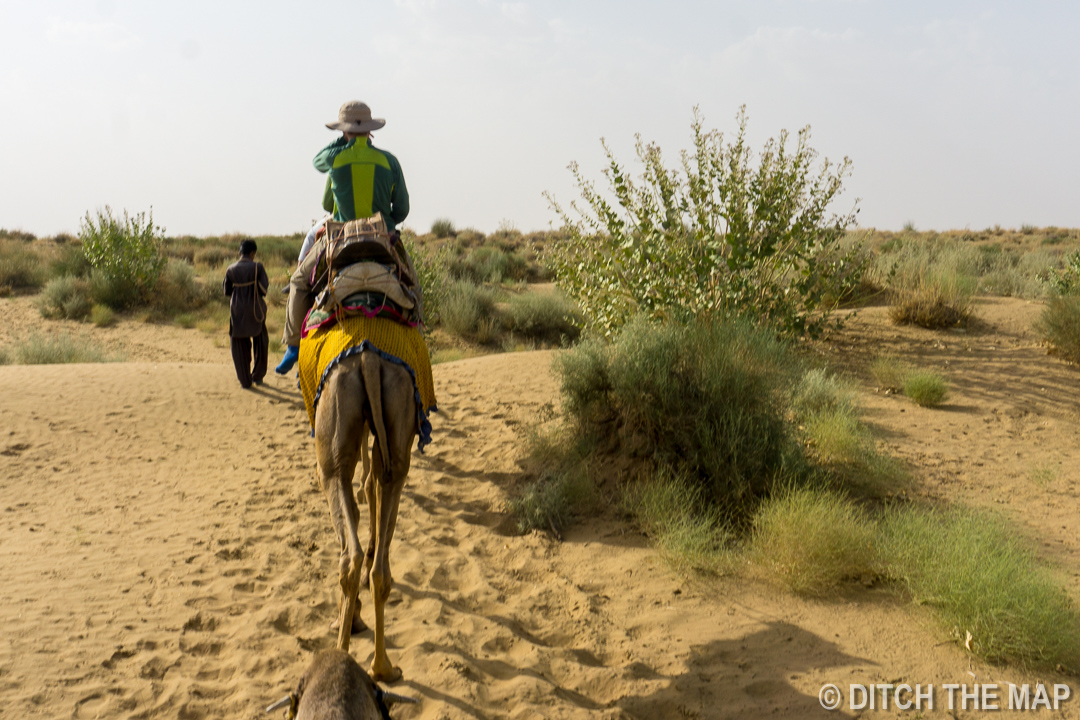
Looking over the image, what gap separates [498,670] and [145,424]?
6652 millimetres

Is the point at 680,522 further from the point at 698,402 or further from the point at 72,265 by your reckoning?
the point at 72,265

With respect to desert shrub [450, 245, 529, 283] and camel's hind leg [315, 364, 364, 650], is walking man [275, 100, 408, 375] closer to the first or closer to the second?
camel's hind leg [315, 364, 364, 650]

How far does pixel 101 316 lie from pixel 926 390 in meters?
18.3

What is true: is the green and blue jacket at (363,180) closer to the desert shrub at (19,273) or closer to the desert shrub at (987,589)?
the desert shrub at (987,589)

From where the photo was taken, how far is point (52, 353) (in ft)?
45.1

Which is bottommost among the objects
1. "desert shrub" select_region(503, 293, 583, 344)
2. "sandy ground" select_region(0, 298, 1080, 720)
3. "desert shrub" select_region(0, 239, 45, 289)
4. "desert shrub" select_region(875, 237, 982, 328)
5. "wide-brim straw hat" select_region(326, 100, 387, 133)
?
"sandy ground" select_region(0, 298, 1080, 720)

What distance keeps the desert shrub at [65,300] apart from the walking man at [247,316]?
10.7m

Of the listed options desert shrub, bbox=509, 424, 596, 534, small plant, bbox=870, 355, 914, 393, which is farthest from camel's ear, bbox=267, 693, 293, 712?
small plant, bbox=870, 355, 914, 393

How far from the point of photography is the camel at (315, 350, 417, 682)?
4.05 meters

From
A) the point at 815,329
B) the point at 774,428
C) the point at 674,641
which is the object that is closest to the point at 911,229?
the point at 815,329

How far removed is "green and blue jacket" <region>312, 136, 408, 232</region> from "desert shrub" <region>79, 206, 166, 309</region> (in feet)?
55.2

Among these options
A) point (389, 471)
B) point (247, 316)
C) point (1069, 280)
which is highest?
point (1069, 280)

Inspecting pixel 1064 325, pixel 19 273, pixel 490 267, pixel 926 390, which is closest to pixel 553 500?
pixel 926 390

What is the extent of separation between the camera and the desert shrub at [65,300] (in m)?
19.1
